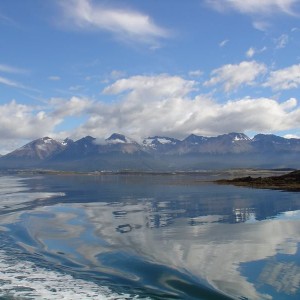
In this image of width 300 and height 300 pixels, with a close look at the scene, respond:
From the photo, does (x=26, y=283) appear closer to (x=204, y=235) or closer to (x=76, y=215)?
(x=204, y=235)

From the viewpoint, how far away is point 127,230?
37031 millimetres

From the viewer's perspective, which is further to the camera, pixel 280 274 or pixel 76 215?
pixel 76 215

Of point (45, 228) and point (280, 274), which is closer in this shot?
point (280, 274)

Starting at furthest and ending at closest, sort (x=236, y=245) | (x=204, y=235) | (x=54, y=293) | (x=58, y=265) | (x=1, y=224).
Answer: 1. (x=1, y=224)
2. (x=204, y=235)
3. (x=236, y=245)
4. (x=58, y=265)
5. (x=54, y=293)

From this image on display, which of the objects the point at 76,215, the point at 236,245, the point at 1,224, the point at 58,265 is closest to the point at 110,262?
the point at 58,265

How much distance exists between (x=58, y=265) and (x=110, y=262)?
2948 mm

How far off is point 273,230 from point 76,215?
2280 cm

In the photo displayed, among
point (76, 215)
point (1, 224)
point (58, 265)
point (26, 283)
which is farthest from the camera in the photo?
point (76, 215)

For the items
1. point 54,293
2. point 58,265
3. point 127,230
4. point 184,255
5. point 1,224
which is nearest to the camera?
point 54,293

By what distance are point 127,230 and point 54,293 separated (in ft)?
58.7

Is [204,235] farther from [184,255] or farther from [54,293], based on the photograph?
[54,293]

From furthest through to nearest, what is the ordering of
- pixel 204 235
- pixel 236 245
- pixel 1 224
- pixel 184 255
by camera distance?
pixel 1 224 → pixel 204 235 → pixel 236 245 → pixel 184 255

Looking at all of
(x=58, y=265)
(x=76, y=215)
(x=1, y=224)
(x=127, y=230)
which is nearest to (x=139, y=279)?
(x=58, y=265)

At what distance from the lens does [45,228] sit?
129 ft
